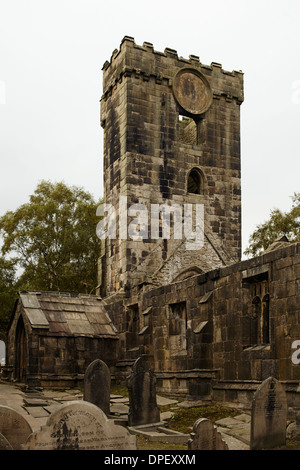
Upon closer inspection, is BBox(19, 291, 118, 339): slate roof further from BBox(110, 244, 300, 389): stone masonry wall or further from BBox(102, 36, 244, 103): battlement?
BBox(102, 36, 244, 103): battlement

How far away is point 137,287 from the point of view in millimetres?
22906

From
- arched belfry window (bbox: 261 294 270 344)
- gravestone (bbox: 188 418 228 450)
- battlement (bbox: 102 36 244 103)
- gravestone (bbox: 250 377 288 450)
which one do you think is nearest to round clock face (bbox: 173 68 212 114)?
battlement (bbox: 102 36 244 103)

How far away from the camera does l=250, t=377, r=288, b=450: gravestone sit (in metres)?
9.98

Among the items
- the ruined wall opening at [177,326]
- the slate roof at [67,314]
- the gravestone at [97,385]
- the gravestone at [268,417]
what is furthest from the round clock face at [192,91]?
the gravestone at [268,417]

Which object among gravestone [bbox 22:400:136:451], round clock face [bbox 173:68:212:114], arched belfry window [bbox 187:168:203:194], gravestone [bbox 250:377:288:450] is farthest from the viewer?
arched belfry window [bbox 187:168:203:194]

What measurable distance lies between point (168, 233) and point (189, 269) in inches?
69.2

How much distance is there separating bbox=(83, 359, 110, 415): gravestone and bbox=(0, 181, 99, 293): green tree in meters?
23.9

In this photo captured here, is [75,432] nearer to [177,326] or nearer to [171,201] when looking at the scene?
[177,326]

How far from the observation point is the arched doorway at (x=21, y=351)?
2167cm

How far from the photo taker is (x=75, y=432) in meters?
7.47

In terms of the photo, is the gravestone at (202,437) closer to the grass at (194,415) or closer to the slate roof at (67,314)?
the grass at (194,415)

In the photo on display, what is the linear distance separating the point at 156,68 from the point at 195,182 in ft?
17.5

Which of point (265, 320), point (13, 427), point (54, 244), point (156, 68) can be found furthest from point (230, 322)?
point (54, 244)

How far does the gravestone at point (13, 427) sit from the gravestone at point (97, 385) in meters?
5.12
